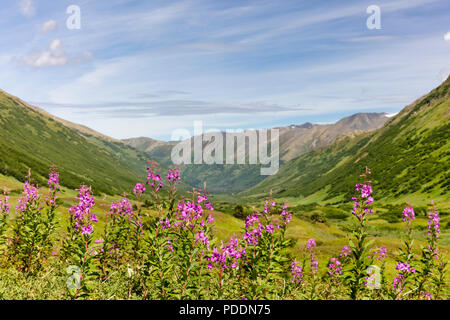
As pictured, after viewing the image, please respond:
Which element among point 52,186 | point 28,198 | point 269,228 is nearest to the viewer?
point 269,228

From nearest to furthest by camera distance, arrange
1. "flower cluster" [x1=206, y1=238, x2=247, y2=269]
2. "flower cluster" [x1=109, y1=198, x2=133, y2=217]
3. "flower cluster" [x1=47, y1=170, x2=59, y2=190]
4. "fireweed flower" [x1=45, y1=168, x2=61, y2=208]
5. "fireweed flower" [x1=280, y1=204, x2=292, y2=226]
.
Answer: "flower cluster" [x1=206, y1=238, x2=247, y2=269] < "fireweed flower" [x1=280, y1=204, x2=292, y2=226] < "flower cluster" [x1=47, y1=170, x2=59, y2=190] < "fireweed flower" [x1=45, y1=168, x2=61, y2=208] < "flower cluster" [x1=109, y1=198, x2=133, y2=217]

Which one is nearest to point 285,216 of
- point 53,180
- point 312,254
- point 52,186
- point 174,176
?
point 312,254

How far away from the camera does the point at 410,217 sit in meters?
11.2

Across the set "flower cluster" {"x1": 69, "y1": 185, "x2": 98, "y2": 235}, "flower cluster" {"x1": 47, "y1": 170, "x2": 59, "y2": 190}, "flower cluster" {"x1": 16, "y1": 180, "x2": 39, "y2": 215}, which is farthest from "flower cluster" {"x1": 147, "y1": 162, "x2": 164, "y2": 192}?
"flower cluster" {"x1": 16, "y1": 180, "x2": 39, "y2": 215}

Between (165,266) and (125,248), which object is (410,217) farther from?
(125,248)

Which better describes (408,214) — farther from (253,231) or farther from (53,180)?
(53,180)

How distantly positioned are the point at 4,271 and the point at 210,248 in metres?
9.52

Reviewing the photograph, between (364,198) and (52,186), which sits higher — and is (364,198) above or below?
below

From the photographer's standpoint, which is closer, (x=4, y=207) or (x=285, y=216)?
(x=285, y=216)

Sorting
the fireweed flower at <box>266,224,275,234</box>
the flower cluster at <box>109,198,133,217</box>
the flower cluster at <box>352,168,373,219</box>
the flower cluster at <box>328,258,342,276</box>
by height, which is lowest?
the flower cluster at <box>328,258,342,276</box>

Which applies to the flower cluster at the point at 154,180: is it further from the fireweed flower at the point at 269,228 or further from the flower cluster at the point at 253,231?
the fireweed flower at the point at 269,228

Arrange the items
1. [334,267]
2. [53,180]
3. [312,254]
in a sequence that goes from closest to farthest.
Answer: [312,254] → [53,180] → [334,267]

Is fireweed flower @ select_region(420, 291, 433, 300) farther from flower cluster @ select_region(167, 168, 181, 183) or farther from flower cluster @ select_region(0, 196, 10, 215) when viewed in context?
flower cluster @ select_region(0, 196, 10, 215)
